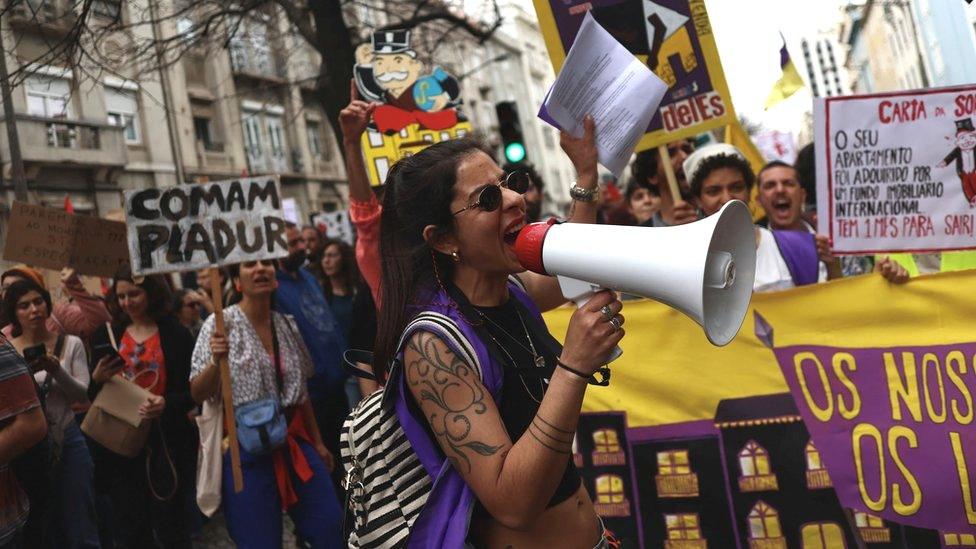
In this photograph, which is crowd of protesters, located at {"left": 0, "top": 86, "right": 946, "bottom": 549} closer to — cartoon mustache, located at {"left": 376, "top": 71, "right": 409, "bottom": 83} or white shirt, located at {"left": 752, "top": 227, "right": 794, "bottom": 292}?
white shirt, located at {"left": 752, "top": 227, "right": 794, "bottom": 292}

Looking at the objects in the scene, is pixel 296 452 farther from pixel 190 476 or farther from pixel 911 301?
pixel 911 301

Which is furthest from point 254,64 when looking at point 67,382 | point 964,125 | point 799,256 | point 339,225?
point 964,125

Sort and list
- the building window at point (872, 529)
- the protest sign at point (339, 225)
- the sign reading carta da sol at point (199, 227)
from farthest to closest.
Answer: the protest sign at point (339, 225) → the sign reading carta da sol at point (199, 227) → the building window at point (872, 529)

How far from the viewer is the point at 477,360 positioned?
1.93 m

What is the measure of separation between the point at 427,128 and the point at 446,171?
4.49 metres

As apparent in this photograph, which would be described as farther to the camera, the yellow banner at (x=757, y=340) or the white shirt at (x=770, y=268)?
the white shirt at (x=770, y=268)

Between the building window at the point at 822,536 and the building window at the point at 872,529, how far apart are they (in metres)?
0.07

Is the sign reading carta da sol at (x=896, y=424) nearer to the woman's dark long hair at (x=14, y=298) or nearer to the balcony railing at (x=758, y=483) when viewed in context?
the balcony railing at (x=758, y=483)

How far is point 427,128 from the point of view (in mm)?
6500

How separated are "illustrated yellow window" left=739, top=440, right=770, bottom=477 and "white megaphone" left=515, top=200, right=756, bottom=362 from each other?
187 centimetres

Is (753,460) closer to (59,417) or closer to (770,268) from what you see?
(770,268)

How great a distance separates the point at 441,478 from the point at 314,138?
30.7m

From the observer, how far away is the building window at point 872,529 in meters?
3.26

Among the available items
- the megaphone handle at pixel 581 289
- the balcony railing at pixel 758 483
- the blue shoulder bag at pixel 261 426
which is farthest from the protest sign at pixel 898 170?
the blue shoulder bag at pixel 261 426
